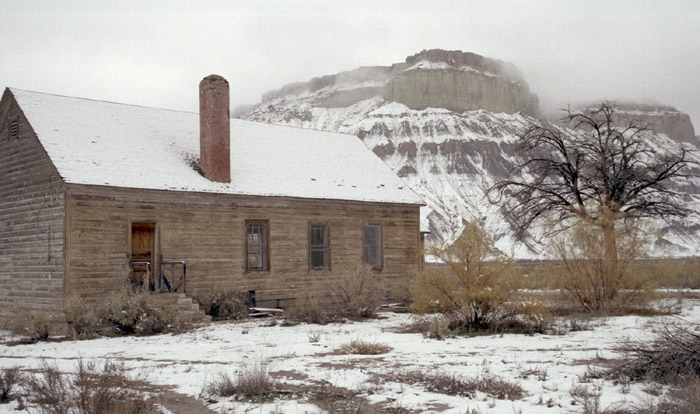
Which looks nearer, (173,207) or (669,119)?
(173,207)

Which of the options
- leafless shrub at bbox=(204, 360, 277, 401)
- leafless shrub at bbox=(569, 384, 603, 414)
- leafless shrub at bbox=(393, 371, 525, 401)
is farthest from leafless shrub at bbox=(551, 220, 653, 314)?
leafless shrub at bbox=(204, 360, 277, 401)

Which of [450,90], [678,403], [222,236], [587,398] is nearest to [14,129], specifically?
[222,236]

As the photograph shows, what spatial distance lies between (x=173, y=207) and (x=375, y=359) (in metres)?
9.67

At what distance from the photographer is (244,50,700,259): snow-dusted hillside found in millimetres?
78500

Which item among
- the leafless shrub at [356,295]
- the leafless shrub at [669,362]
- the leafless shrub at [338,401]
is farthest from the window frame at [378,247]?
the leafless shrub at [669,362]

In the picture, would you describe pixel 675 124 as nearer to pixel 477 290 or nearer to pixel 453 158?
pixel 453 158

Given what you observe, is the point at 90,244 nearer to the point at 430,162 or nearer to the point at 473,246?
the point at 473,246

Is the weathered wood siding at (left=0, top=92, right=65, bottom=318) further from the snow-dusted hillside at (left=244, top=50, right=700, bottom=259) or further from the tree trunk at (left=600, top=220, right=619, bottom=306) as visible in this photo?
the snow-dusted hillside at (left=244, top=50, right=700, bottom=259)

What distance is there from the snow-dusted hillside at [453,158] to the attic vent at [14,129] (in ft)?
177

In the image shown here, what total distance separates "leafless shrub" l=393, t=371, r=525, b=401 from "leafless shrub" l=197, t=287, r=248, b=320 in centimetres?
1009

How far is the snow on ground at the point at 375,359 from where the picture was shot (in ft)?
24.2

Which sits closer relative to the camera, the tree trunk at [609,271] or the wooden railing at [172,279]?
the tree trunk at [609,271]

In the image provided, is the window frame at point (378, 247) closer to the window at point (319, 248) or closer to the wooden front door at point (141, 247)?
the window at point (319, 248)

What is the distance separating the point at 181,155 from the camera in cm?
1981
